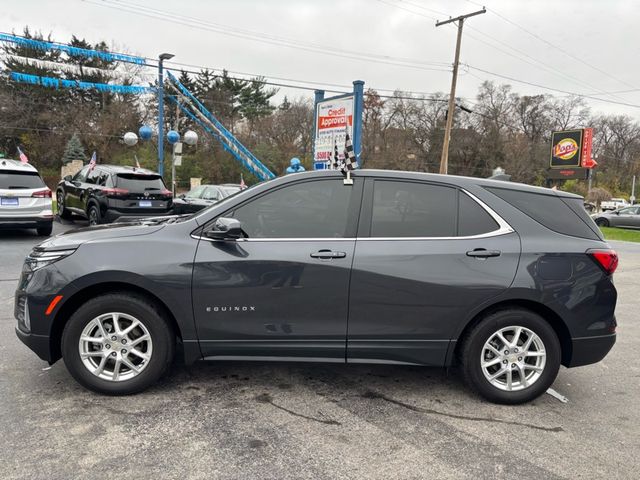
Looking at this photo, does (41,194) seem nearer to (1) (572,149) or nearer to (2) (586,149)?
(2) (586,149)

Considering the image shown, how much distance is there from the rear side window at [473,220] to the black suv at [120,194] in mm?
9869

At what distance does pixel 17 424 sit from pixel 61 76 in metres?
42.4

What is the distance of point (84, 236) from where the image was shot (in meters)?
3.51

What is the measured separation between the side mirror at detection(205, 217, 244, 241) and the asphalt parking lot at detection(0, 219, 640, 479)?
46.0 inches

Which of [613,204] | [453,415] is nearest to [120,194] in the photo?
[453,415]

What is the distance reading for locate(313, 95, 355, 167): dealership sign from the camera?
13.2 meters

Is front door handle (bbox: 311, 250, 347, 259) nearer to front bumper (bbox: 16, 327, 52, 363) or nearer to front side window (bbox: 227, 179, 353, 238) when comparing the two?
front side window (bbox: 227, 179, 353, 238)

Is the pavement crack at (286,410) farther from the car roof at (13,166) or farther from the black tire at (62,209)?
the black tire at (62,209)

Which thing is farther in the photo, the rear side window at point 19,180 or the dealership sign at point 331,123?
the dealership sign at point 331,123

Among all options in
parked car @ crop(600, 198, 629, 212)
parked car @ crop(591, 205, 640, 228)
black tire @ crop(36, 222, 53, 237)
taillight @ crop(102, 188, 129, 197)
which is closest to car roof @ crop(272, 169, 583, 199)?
black tire @ crop(36, 222, 53, 237)

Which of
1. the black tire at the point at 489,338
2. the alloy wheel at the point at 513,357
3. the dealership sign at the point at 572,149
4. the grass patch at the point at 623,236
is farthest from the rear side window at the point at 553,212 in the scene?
the dealership sign at the point at 572,149

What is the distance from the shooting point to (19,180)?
33.8ft

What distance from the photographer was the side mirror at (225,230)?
3.27m

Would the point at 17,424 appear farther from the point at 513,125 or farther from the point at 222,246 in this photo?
the point at 513,125
